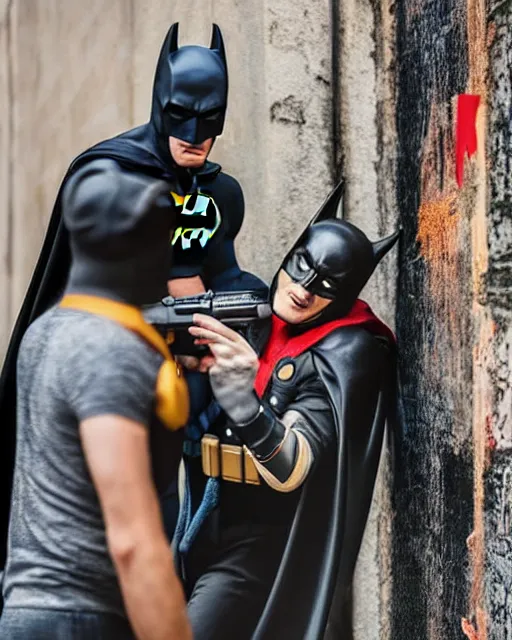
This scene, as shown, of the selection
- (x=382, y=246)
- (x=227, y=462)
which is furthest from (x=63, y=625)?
(x=382, y=246)

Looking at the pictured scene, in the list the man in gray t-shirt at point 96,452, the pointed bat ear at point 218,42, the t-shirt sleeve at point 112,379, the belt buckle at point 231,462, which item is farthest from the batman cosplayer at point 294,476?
the pointed bat ear at point 218,42

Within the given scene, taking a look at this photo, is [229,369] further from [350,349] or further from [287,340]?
[350,349]

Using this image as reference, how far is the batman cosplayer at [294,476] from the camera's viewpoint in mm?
2816

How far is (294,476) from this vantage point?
2.79 m

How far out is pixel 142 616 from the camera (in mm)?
2320

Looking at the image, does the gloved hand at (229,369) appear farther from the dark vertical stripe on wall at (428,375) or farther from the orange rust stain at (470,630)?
the orange rust stain at (470,630)

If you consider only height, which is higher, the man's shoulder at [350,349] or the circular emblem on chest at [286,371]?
the man's shoulder at [350,349]

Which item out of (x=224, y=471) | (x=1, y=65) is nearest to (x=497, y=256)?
(x=224, y=471)

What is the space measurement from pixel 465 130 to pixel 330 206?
0.47 meters

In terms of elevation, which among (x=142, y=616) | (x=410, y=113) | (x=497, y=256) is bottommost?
(x=142, y=616)

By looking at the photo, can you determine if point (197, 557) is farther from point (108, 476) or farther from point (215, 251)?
point (215, 251)

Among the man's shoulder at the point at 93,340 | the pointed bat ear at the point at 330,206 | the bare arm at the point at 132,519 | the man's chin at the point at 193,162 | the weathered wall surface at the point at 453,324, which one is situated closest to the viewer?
the bare arm at the point at 132,519

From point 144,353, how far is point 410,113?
118cm

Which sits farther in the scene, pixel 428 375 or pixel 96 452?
pixel 428 375
